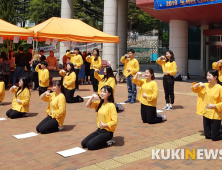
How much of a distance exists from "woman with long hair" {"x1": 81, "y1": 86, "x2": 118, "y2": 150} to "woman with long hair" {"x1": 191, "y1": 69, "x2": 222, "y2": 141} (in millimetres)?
1936

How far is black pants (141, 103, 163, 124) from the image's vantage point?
8.73 meters

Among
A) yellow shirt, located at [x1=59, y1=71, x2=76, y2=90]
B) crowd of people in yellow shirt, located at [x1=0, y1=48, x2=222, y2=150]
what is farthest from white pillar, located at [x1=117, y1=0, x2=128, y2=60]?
crowd of people in yellow shirt, located at [x1=0, y1=48, x2=222, y2=150]

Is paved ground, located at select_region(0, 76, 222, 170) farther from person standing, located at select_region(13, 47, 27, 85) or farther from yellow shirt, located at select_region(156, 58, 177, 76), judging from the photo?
person standing, located at select_region(13, 47, 27, 85)

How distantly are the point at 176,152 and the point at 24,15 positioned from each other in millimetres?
→ 42790

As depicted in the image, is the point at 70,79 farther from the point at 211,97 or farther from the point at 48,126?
the point at 211,97

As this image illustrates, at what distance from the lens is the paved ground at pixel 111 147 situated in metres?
5.71

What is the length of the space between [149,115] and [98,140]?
259 centimetres

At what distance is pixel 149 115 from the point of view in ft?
28.6

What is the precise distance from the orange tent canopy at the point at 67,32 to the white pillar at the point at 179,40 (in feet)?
14.4

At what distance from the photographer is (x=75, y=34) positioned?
54.2 ft

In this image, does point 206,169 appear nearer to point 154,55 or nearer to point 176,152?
point 176,152

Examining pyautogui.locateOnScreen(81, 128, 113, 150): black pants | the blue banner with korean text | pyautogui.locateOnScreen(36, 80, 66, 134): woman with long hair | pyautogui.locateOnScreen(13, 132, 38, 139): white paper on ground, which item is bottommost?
pyautogui.locateOnScreen(13, 132, 38, 139): white paper on ground

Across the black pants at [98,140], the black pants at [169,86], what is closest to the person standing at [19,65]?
the black pants at [169,86]

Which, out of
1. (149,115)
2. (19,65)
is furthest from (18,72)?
(149,115)
